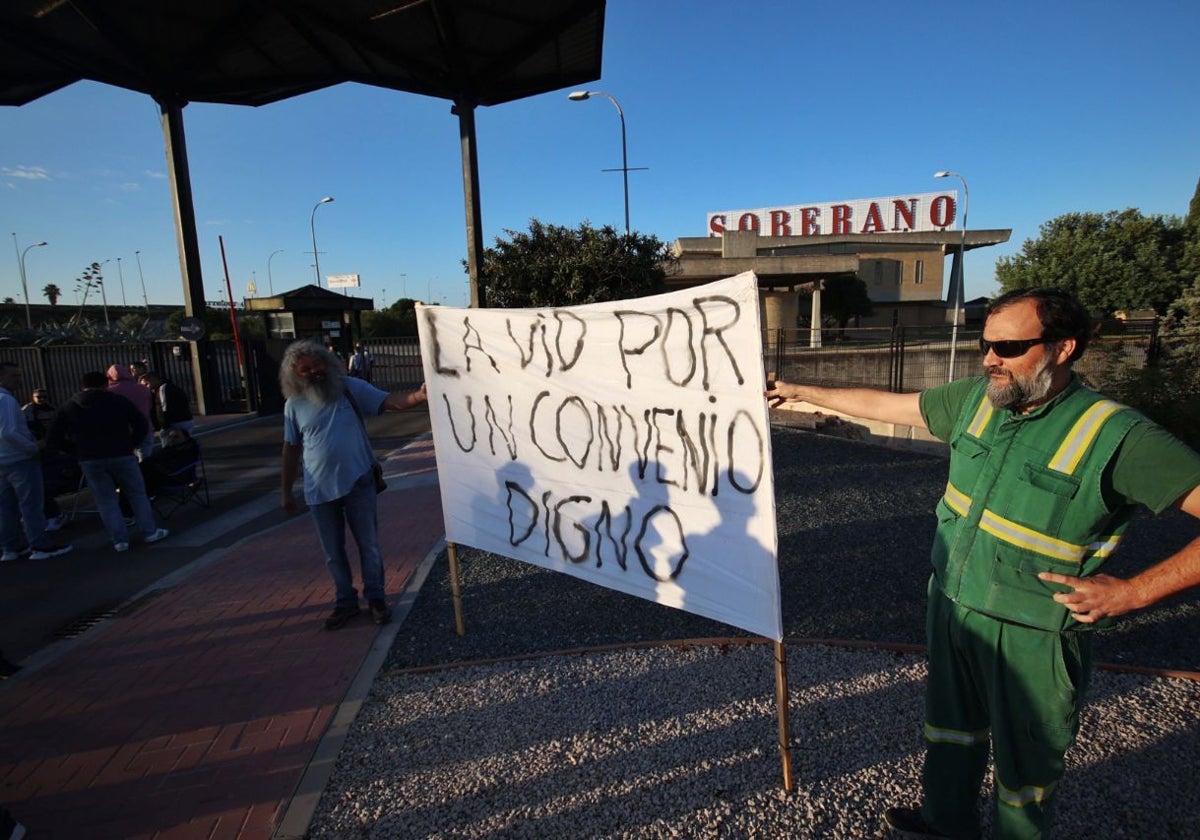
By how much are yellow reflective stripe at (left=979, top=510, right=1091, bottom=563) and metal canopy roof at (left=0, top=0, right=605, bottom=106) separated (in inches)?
401

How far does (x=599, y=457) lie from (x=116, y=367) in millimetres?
7159

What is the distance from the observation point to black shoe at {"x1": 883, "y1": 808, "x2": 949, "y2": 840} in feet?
6.66

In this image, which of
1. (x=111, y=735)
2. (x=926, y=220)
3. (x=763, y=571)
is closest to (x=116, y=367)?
(x=111, y=735)

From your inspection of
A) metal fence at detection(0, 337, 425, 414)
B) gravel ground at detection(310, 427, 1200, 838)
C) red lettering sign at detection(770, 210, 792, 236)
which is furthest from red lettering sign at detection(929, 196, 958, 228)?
gravel ground at detection(310, 427, 1200, 838)

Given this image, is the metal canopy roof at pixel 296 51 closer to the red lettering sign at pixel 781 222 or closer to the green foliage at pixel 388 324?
the green foliage at pixel 388 324

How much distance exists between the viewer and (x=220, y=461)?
32.3 feet

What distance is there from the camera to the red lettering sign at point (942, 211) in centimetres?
5141

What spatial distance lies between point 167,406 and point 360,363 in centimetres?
777

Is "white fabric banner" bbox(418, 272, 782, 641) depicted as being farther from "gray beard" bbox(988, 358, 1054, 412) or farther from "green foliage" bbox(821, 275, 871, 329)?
"green foliage" bbox(821, 275, 871, 329)

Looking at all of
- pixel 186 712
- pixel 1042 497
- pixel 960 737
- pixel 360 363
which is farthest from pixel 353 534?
pixel 360 363

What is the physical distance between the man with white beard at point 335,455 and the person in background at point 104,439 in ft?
8.78

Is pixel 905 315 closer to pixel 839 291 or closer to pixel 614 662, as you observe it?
pixel 839 291

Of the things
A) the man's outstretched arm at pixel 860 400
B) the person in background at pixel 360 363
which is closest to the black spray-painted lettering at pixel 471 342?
the man's outstretched arm at pixel 860 400

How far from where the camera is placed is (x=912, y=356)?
13.4m
